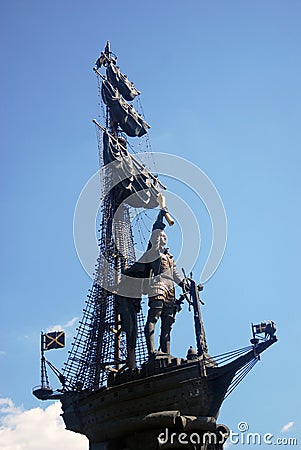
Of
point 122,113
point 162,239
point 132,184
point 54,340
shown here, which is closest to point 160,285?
point 162,239

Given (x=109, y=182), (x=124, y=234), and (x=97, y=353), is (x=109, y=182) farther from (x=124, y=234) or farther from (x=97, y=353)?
(x=97, y=353)

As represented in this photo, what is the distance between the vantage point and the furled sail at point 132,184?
79.6ft

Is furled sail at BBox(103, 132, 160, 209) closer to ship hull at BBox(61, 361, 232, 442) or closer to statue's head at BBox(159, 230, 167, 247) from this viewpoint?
statue's head at BBox(159, 230, 167, 247)

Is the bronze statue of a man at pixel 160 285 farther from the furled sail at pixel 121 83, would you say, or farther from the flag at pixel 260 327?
the furled sail at pixel 121 83

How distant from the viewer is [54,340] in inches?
857

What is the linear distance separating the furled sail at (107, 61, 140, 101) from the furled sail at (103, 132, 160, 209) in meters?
5.23

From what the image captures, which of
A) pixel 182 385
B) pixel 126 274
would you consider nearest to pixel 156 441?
pixel 182 385

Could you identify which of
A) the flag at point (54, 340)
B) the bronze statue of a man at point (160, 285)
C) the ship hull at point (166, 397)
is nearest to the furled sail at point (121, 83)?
the bronze statue of a man at point (160, 285)

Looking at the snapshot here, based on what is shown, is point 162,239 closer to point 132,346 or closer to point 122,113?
point 132,346

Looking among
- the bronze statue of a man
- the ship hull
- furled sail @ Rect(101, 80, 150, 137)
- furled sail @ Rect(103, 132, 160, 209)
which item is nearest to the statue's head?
the bronze statue of a man

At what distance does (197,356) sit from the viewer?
17219mm

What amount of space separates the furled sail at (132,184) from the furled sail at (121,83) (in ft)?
17.1

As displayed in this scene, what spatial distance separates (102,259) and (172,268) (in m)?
5.77

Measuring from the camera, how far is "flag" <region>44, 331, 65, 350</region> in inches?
854
